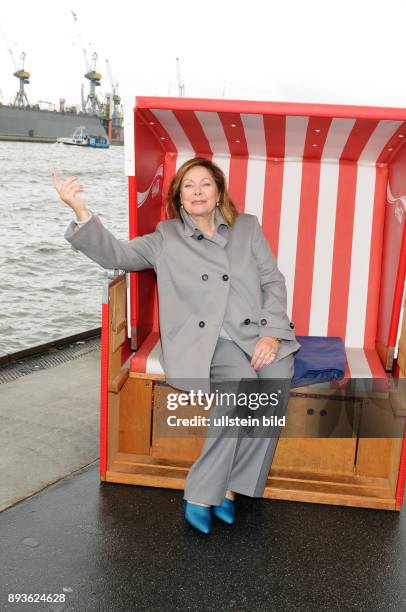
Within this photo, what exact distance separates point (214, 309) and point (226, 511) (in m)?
0.82

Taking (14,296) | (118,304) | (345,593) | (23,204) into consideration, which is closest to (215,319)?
(118,304)

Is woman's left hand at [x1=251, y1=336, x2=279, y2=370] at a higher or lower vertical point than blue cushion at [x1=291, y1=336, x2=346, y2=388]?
higher

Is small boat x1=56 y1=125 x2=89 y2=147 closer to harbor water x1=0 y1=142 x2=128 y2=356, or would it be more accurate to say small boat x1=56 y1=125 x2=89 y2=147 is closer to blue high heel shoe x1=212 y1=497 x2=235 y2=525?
harbor water x1=0 y1=142 x2=128 y2=356

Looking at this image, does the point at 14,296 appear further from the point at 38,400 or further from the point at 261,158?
the point at 261,158

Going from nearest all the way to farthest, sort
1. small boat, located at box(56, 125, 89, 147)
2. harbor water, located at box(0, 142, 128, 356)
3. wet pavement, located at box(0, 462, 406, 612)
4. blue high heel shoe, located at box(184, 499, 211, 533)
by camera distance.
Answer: wet pavement, located at box(0, 462, 406, 612)
blue high heel shoe, located at box(184, 499, 211, 533)
harbor water, located at box(0, 142, 128, 356)
small boat, located at box(56, 125, 89, 147)

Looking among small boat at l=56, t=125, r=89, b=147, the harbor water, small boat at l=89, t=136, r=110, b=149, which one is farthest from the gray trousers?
small boat at l=89, t=136, r=110, b=149

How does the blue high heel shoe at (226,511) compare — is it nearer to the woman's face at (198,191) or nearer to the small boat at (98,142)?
the woman's face at (198,191)

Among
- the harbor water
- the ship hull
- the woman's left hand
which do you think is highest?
the ship hull

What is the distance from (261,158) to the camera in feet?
12.3

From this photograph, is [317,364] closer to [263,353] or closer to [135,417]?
[263,353]

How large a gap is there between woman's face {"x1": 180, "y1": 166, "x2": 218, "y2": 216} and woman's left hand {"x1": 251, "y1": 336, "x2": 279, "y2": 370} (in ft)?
2.04

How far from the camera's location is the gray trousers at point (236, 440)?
268 cm

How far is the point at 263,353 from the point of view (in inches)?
112

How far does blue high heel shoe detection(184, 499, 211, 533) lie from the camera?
2.65 metres
